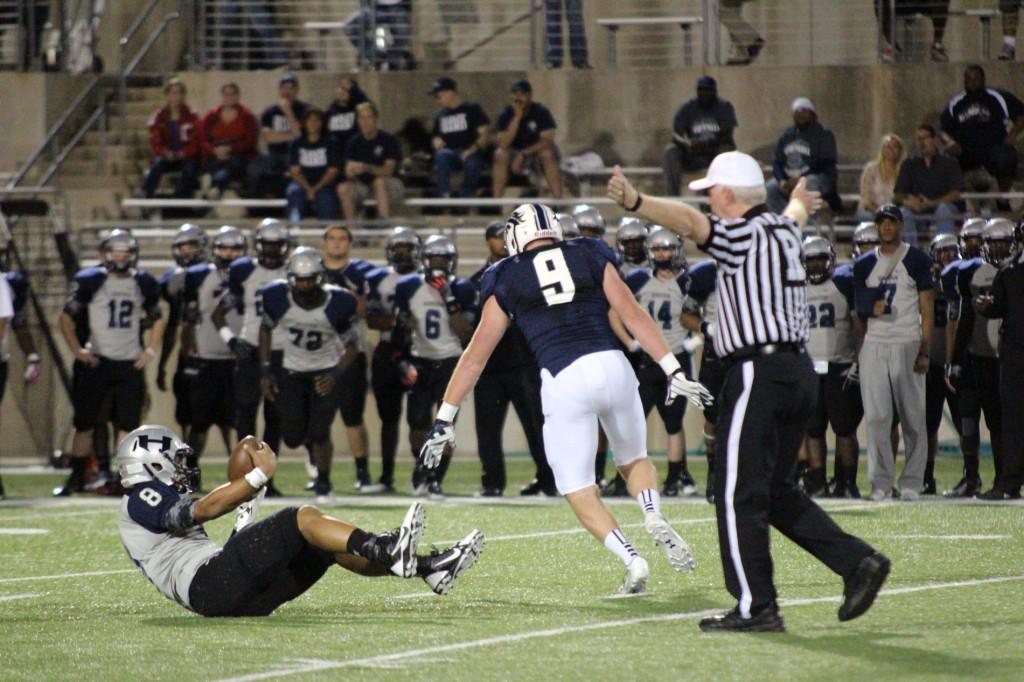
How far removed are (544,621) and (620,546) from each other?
0.73 m

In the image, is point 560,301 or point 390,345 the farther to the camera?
point 390,345

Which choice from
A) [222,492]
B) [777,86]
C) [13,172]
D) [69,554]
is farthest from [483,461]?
[13,172]

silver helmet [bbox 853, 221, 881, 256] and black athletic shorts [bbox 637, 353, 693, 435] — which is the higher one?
silver helmet [bbox 853, 221, 881, 256]

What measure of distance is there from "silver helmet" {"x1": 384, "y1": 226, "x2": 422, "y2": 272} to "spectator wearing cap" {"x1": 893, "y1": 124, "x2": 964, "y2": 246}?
15.3 ft

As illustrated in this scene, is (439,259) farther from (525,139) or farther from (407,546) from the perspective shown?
(407,546)

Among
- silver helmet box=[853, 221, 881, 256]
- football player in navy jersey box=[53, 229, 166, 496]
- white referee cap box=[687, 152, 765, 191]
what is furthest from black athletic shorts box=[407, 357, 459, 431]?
white referee cap box=[687, 152, 765, 191]

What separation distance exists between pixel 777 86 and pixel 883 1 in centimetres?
139

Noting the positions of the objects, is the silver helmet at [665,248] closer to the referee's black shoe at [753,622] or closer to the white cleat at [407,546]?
the white cleat at [407,546]

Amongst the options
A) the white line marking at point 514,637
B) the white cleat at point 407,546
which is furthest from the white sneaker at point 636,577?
the white cleat at point 407,546

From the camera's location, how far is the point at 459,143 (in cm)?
1833

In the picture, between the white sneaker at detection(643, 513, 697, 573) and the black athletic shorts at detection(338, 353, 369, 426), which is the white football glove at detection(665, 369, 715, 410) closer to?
the white sneaker at detection(643, 513, 697, 573)

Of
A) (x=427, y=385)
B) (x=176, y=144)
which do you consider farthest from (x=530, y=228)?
(x=176, y=144)

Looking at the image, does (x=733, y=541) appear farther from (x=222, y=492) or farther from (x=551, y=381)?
(x=222, y=492)

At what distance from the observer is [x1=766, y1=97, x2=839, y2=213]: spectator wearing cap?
16375mm
